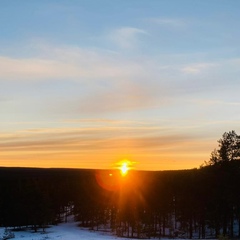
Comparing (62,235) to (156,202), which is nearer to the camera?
(62,235)

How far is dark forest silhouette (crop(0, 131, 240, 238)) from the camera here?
58.7 metres

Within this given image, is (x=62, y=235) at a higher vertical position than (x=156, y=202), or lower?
lower

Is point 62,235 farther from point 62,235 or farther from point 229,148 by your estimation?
point 229,148

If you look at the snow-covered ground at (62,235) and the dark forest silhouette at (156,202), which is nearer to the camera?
the dark forest silhouette at (156,202)

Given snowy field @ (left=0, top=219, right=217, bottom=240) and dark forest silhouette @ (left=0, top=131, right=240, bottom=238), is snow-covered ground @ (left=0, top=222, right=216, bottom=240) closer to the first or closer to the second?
snowy field @ (left=0, top=219, right=217, bottom=240)

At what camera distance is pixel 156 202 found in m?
75.1

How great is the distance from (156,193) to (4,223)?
39.5 m

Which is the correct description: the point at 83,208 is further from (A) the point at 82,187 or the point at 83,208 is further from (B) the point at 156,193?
(B) the point at 156,193

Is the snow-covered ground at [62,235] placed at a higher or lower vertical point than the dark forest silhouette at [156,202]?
lower

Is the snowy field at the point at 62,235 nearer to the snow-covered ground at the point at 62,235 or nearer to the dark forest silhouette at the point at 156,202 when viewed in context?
the snow-covered ground at the point at 62,235

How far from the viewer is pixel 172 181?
73.5m

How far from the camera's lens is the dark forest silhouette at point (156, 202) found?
58656mm

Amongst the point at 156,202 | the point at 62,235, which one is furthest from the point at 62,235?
the point at 156,202

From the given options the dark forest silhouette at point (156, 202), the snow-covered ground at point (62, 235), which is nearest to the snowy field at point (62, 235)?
the snow-covered ground at point (62, 235)
